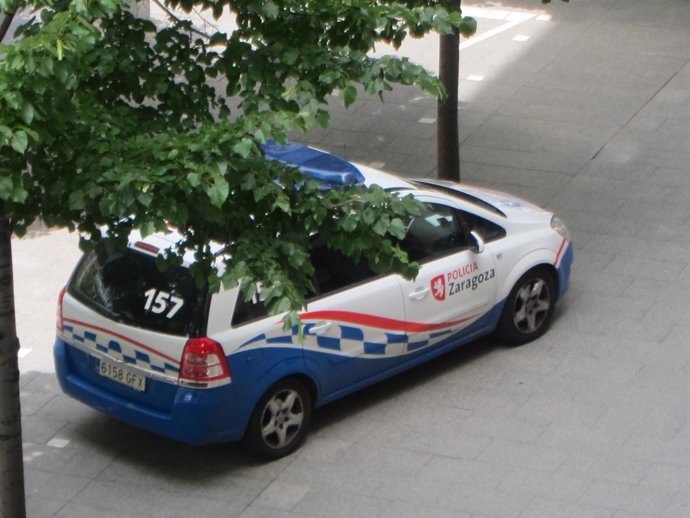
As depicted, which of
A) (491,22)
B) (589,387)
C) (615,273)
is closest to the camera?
(589,387)

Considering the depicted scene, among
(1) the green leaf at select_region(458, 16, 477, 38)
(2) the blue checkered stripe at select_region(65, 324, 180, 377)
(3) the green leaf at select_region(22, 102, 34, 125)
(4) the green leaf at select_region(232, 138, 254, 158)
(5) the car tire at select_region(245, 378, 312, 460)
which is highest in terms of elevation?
(1) the green leaf at select_region(458, 16, 477, 38)

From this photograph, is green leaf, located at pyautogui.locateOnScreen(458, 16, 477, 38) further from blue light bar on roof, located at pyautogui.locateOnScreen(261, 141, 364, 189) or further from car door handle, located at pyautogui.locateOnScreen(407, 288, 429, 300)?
car door handle, located at pyautogui.locateOnScreen(407, 288, 429, 300)

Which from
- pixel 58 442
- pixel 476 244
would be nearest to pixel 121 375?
pixel 58 442

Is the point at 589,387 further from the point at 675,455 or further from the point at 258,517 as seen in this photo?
the point at 258,517

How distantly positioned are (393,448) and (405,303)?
3.34 ft

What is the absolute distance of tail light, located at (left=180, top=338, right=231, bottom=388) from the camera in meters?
8.66

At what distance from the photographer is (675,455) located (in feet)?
30.3

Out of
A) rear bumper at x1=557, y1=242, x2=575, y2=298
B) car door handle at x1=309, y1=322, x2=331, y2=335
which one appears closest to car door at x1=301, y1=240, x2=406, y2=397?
car door handle at x1=309, y1=322, x2=331, y2=335

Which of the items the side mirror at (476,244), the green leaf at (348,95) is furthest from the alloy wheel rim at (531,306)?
the green leaf at (348,95)

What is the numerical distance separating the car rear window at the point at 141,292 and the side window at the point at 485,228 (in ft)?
8.37

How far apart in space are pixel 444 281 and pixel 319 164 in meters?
1.22

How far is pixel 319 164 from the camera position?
9.90 meters

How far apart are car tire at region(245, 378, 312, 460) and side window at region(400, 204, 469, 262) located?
4.37 ft

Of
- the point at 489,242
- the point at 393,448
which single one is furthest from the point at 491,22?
the point at 393,448
